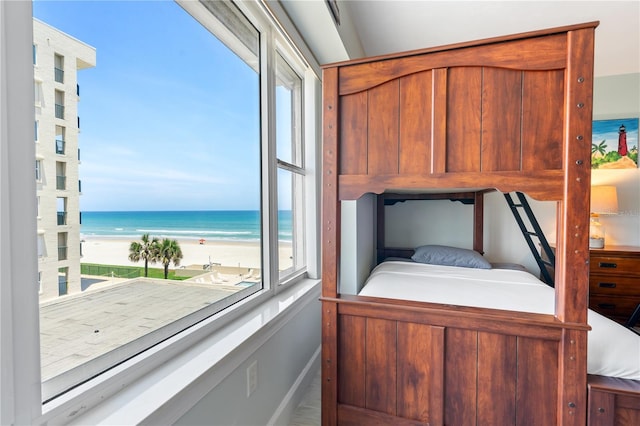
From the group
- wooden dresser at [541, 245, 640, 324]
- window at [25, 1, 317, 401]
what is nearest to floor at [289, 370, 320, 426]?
window at [25, 1, 317, 401]

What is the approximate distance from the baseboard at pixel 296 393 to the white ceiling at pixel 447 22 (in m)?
2.21

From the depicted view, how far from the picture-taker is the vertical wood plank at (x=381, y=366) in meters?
1.33

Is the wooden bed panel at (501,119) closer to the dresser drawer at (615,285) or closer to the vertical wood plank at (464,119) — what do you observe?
the vertical wood plank at (464,119)

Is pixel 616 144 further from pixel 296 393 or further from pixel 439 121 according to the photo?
pixel 296 393

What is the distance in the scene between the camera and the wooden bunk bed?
1.07 meters

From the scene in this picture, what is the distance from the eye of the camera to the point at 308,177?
230 centimetres

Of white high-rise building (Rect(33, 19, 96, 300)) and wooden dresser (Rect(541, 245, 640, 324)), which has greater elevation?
white high-rise building (Rect(33, 19, 96, 300))

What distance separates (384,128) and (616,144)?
3.53 metres

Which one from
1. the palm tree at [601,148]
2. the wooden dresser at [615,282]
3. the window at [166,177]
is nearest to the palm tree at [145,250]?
the window at [166,177]

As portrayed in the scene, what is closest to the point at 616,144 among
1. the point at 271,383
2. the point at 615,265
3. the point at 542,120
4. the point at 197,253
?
the point at 615,265

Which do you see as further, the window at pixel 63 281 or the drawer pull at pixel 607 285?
the drawer pull at pixel 607 285

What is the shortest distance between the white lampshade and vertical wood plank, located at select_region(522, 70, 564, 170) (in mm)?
2582

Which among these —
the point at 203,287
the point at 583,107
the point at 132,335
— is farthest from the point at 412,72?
the point at 132,335

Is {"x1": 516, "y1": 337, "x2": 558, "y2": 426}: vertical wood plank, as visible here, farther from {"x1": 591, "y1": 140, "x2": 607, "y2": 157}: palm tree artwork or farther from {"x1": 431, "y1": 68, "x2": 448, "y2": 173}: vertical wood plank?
{"x1": 591, "y1": 140, "x2": 607, "y2": 157}: palm tree artwork
